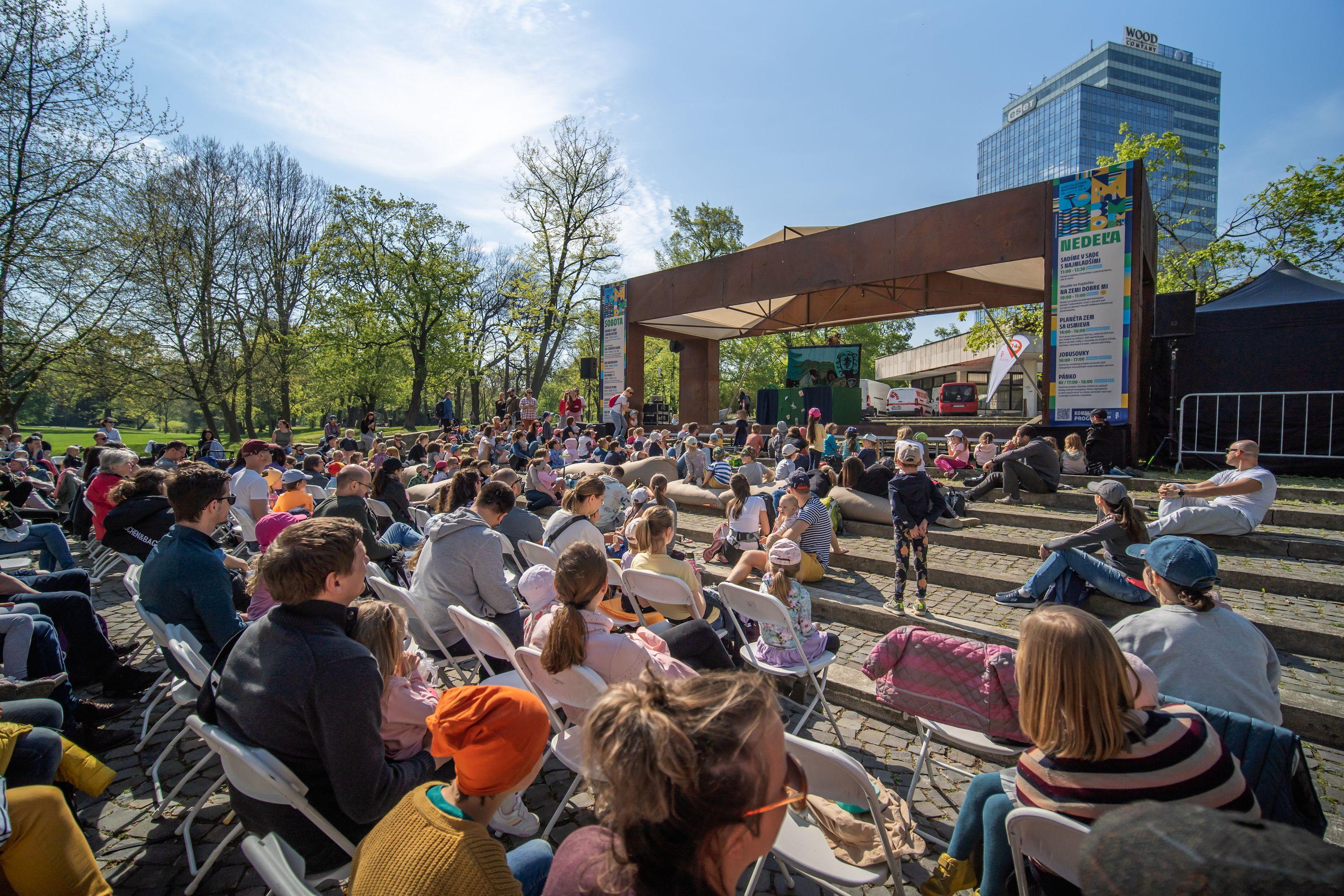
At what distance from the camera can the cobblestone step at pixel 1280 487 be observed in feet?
23.3

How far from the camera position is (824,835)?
2146mm

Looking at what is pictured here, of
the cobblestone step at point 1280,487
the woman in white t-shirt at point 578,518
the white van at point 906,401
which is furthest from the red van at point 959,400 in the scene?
the woman in white t-shirt at point 578,518

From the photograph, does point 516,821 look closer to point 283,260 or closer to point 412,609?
point 412,609

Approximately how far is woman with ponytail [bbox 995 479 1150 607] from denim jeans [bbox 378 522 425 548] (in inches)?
215

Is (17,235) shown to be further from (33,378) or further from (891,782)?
(891,782)

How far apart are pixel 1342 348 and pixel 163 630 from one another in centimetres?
1407

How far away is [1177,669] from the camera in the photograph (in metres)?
2.52

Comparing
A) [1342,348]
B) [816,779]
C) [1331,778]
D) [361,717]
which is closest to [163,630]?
[361,717]

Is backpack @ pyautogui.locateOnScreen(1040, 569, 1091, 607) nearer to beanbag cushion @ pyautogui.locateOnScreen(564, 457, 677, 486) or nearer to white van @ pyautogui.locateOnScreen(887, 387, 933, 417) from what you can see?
beanbag cushion @ pyautogui.locateOnScreen(564, 457, 677, 486)

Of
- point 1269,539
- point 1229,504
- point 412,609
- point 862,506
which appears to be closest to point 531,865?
point 412,609

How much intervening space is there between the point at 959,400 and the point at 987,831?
104 ft

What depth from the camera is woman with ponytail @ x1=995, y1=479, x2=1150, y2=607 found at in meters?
4.76

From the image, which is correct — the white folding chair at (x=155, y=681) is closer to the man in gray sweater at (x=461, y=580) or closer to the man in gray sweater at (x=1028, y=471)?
the man in gray sweater at (x=461, y=580)

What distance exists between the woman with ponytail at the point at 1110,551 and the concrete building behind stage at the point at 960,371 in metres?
20.7
